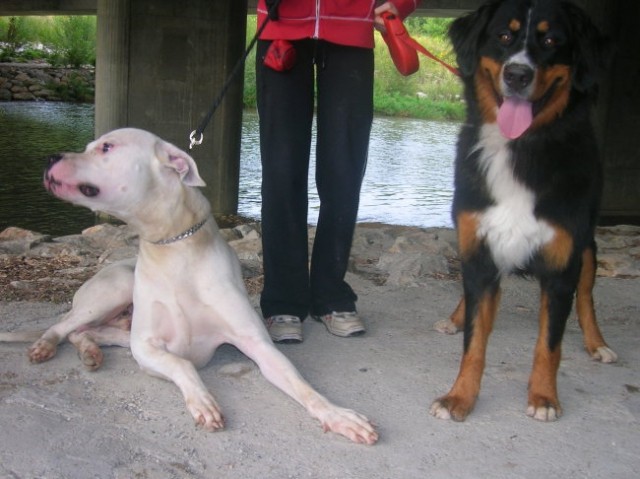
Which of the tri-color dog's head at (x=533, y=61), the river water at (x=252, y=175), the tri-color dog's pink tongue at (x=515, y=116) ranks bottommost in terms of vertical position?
the river water at (x=252, y=175)

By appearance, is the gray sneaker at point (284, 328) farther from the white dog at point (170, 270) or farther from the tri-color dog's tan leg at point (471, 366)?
the tri-color dog's tan leg at point (471, 366)

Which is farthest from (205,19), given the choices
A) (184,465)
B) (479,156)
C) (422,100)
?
(422,100)

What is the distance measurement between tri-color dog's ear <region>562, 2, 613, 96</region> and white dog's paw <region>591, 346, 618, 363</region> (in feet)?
4.28

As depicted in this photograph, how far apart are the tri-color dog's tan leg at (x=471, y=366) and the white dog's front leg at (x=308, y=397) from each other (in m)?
0.37

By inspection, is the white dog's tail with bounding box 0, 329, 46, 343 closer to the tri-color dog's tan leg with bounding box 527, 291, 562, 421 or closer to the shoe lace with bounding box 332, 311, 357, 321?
the shoe lace with bounding box 332, 311, 357, 321

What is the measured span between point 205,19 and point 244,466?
9.82 m

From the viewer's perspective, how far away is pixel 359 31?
375 centimetres

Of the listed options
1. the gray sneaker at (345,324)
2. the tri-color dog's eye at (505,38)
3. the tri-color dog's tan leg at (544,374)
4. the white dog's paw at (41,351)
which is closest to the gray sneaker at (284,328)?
the gray sneaker at (345,324)

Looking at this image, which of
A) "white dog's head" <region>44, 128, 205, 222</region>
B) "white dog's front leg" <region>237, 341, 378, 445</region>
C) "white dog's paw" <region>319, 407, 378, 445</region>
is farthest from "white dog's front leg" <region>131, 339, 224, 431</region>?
"white dog's head" <region>44, 128, 205, 222</region>

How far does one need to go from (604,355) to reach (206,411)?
200 centimetres

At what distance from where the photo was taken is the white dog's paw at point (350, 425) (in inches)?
115

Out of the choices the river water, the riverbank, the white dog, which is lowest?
the river water

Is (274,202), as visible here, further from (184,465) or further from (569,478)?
(569,478)

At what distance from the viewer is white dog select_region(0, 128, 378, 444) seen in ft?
10.4
